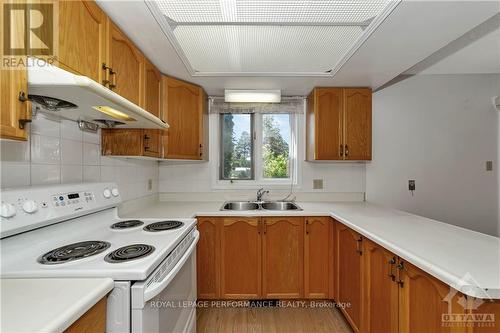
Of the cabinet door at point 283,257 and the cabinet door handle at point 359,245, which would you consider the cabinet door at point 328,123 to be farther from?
the cabinet door handle at point 359,245

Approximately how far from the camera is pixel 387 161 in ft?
8.39

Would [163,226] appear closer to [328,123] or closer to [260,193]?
[260,193]

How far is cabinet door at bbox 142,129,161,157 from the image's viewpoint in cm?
176

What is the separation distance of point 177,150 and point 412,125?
8.08 ft

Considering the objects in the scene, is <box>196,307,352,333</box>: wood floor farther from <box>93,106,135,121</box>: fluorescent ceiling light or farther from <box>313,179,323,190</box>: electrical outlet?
<box>93,106,135,121</box>: fluorescent ceiling light

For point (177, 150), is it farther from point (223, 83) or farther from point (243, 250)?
point (243, 250)

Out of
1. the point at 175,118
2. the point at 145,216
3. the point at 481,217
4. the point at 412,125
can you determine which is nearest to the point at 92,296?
the point at 145,216

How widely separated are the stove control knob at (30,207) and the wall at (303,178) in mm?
1668

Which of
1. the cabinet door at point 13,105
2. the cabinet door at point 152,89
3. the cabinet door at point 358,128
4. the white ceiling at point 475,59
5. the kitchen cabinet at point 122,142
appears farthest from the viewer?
the cabinet door at point 358,128

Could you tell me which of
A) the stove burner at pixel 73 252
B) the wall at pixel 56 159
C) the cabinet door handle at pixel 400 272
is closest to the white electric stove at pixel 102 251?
the stove burner at pixel 73 252

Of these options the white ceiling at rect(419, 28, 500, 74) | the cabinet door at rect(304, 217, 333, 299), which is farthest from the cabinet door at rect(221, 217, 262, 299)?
the white ceiling at rect(419, 28, 500, 74)

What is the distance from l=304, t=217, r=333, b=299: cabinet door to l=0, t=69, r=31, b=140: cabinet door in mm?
1910

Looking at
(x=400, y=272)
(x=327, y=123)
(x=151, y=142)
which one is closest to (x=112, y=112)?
(x=151, y=142)

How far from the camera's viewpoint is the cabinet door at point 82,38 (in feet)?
3.28
